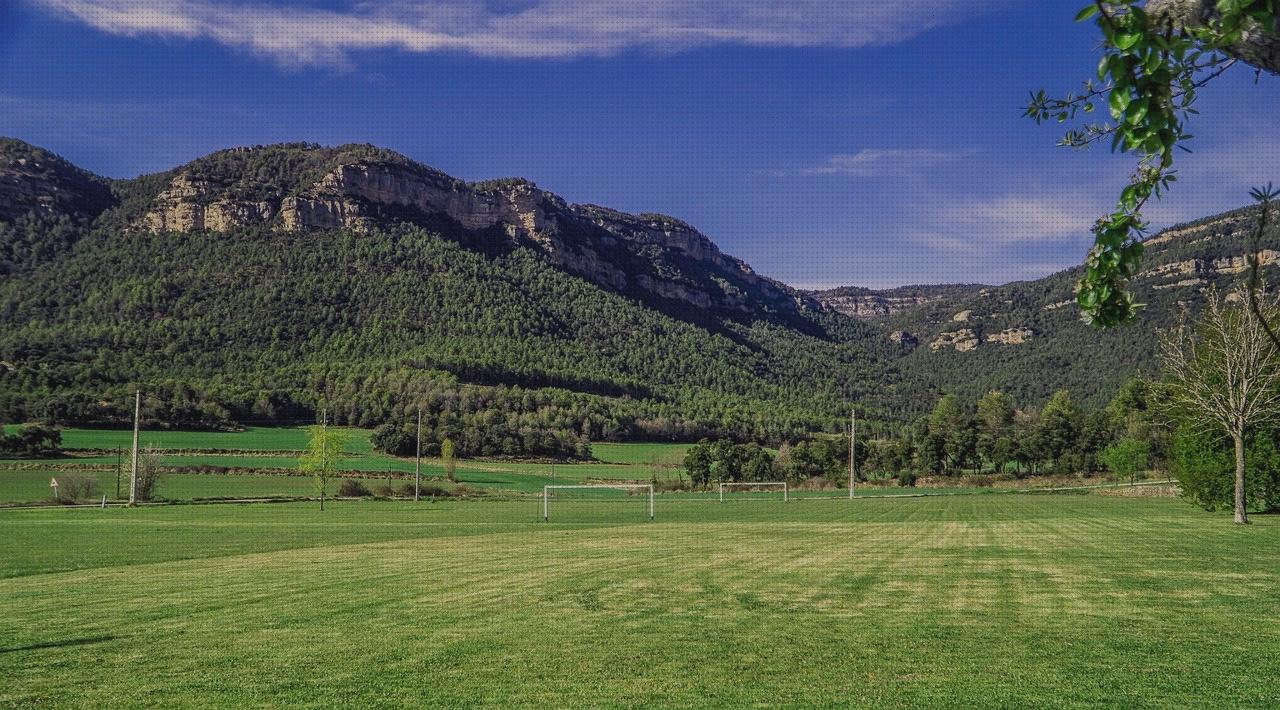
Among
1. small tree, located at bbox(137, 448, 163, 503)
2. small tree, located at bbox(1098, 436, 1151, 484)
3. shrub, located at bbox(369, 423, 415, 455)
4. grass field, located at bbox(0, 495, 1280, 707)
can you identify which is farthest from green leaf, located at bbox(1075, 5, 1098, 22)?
shrub, located at bbox(369, 423, 415, 455)

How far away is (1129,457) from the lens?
76.9m

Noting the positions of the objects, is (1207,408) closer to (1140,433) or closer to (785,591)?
(785,591)

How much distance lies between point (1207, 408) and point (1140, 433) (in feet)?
200

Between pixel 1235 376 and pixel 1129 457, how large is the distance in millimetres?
48543

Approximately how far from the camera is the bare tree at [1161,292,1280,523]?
3114 cm

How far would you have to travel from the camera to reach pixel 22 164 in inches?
7323

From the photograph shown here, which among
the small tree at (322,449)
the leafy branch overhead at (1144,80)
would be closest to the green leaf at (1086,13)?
the leafy branch overhead at (1144,80)

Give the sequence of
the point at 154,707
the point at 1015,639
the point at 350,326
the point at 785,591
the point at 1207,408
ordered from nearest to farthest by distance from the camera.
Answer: the point at 154,707 → the point at 1015,639 → the point at 785,591 → the point at 1207,408 → the point at 350,326

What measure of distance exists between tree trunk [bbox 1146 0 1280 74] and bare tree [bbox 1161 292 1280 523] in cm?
3027

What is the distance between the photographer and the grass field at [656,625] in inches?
309

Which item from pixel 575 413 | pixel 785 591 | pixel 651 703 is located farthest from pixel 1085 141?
pixel 575 413

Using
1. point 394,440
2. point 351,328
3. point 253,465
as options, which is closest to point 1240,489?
point 253,465

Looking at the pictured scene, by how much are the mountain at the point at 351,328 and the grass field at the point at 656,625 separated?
91.5 meters

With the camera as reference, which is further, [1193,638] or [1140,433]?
[1140,433]
